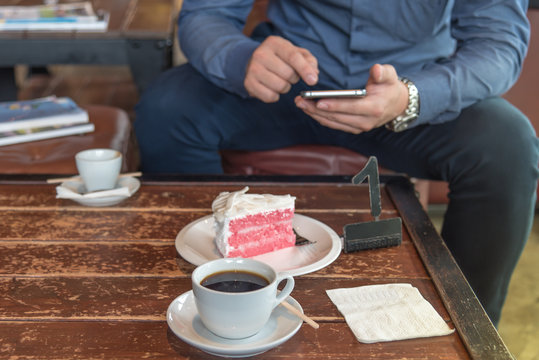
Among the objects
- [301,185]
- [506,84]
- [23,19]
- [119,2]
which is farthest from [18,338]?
[119,2]

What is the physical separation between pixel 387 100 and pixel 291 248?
423 millimetres

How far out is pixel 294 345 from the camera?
0.65 meters

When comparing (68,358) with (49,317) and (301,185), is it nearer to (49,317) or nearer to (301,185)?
(49,317)

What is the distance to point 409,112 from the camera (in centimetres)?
127

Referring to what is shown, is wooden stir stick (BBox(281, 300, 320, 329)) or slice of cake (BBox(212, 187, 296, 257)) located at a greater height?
wooden stir stick (BBox(281, 300, 320, 329))

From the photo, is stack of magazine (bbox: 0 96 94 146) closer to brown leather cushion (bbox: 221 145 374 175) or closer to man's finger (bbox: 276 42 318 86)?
brown leather cushion (bbox: 221 145 374 175)

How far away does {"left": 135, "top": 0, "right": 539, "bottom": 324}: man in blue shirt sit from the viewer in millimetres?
1214

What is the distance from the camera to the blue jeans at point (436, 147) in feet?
3.99

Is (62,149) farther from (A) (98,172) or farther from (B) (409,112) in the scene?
(B) (409,112)

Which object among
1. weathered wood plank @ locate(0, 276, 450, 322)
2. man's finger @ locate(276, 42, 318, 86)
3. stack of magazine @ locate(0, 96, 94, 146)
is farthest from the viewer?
stack of magazine @ locate(0, 96, 94, 146)

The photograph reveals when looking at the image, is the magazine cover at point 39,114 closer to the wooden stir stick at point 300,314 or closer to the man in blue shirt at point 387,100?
the man in blue shirt at point 387,100

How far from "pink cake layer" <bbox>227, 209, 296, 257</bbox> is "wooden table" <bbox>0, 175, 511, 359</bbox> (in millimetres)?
80

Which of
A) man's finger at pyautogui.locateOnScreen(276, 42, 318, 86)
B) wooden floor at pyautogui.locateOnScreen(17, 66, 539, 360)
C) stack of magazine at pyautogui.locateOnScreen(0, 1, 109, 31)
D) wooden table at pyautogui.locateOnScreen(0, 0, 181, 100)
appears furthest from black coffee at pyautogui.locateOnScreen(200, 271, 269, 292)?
stack of magazine at pyautogui.locateOnScreen(0, 1, 109, 31)

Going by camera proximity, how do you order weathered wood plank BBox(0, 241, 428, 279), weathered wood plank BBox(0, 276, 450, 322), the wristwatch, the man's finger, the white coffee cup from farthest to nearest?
the wristwatch, the man's finger, weathered wood plank BBox(0, 241, 428, 279), weathered wood plank BBox(0, 276, 450, 322), the white coffee cup
